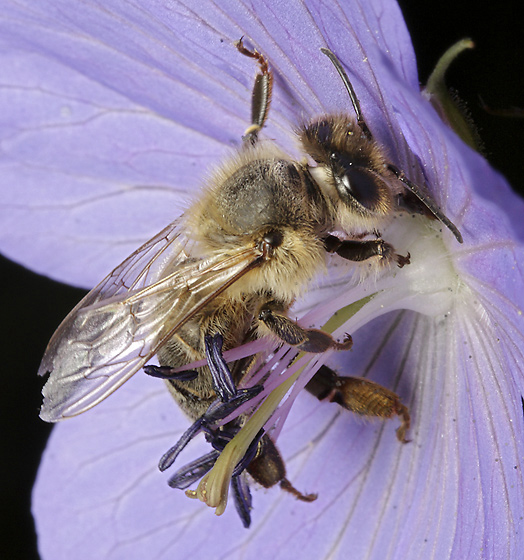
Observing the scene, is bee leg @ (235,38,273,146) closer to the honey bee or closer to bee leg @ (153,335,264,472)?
the honey bee

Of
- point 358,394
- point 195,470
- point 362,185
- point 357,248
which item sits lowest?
point 195,470

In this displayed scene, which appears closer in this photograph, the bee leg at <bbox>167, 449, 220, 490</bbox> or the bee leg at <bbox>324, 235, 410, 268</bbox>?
the bee leg at <bbox>324, 235, 410, 268</bbox>

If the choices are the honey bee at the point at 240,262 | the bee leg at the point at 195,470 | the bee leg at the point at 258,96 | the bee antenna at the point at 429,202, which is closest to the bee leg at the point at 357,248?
the honey bee at the point at 240,262

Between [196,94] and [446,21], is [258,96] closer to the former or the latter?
[196,94]

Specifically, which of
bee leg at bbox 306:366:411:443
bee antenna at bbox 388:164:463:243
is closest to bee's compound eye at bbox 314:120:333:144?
bee antenna at bbox 388:164:463:243

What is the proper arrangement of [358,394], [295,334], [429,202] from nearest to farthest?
1. [429,202]
2. [295,334]
3. [358,394]

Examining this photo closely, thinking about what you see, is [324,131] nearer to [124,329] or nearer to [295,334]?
[295,334]

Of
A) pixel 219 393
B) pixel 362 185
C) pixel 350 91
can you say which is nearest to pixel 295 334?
pixel 219 393

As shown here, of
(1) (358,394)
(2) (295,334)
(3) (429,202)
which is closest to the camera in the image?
(3) (429,202)
